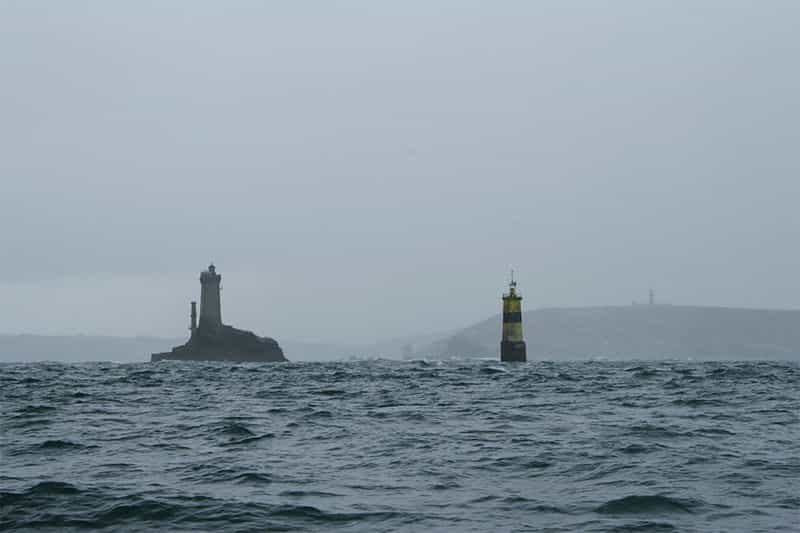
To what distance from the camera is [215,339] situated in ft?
415

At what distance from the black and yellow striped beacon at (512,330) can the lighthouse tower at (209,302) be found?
55423 millimetres

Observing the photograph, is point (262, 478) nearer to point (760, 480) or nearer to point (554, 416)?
point (760, 480)

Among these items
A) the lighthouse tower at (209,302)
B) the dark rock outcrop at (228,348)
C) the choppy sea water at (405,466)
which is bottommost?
the dark rock outcrop at (228,348)

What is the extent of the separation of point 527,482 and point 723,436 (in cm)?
680

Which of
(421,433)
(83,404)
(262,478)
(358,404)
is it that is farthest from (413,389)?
(262,478)

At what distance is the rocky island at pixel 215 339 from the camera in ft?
414

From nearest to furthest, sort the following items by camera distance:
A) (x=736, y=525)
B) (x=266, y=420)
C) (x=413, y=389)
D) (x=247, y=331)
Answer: (x=736, y=525), (x=266, y=420), (x=413, y=389), (x=247, y=331)

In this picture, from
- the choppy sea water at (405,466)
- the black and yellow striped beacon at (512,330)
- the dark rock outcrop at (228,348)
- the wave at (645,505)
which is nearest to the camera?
the choppy sea water at (405,466)

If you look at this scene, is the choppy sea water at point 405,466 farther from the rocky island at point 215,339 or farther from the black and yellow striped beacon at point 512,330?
the rocky island at point 215,339

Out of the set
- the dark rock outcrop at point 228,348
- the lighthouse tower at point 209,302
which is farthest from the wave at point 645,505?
the lighthouse tower at point 209,302

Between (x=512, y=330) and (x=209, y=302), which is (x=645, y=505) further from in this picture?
(x=209, y=302)

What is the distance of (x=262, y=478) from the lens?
44.3 feet

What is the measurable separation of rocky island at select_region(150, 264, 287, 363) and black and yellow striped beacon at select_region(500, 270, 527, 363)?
52.1 m

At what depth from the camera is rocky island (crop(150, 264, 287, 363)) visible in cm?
12612
